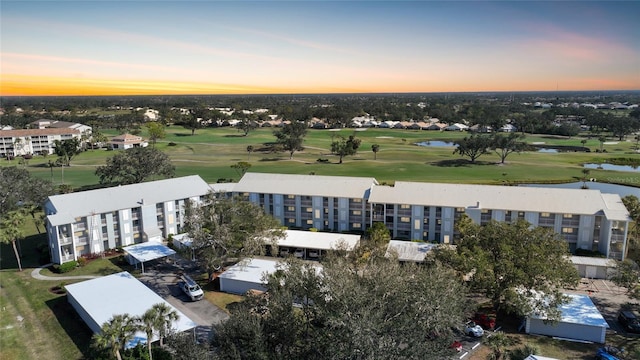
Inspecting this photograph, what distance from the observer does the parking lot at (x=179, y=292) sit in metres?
35.2

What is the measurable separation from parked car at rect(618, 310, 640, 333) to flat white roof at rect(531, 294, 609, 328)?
176 cm

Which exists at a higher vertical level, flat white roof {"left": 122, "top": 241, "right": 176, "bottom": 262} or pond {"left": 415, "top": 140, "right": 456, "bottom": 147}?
pond {"left": 415, "top": 140, "right": 456, "bottom": 147}

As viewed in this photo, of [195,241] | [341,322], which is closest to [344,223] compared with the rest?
[195,241]

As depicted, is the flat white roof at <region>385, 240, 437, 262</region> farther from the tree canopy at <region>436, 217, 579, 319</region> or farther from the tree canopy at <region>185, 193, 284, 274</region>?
the tree canopy at <region>185, 193, 284, 274</region>

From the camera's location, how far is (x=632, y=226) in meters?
50.9

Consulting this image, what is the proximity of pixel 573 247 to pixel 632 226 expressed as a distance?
7.88 m

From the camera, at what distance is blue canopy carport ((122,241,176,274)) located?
45500 millimetres

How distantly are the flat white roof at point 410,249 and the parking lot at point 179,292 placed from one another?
705 inches

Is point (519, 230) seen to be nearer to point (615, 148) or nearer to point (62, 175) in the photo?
point (62, 175)

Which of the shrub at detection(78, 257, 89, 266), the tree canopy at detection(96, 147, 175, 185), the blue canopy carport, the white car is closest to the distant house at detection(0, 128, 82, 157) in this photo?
the tree canopy at detection(96, 147, 175, 185)

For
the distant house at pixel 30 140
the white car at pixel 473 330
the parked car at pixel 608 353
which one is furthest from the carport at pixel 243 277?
the distant house at pixel 30 140

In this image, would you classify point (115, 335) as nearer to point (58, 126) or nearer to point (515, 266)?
point (515, 266)

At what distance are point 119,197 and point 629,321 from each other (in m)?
52.3

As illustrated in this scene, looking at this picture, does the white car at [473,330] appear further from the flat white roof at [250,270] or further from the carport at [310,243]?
the carport at [310,243]
